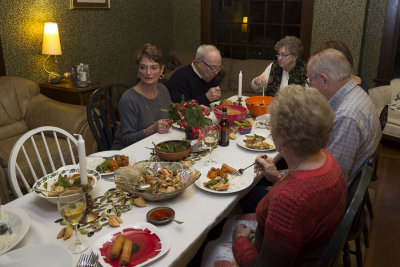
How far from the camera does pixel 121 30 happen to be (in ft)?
15.9

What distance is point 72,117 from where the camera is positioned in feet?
10.6

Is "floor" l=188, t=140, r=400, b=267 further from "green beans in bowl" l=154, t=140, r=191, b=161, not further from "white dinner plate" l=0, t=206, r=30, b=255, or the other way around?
"white dinner plate" l=0, t=206, r=30, b=255

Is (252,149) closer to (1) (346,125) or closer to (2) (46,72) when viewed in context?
(1) (346,125)

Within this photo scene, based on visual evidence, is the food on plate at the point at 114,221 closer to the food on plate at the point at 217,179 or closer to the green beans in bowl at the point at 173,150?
the food on plate at the point at 217,179

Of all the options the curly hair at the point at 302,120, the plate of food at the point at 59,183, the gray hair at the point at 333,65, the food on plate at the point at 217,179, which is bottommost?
the food on plate at the point at 217,179

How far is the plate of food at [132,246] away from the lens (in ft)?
3.68

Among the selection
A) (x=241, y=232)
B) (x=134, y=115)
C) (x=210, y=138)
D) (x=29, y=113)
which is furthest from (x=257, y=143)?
(x=29, y=113)

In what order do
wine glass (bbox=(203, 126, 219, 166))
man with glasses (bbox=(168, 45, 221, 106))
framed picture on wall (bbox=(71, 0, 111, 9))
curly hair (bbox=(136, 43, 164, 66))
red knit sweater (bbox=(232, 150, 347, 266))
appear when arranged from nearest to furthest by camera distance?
red knit sweater (bbox=(232, 150, 347, 266)) < wine glass (bbox=(203, 126, 219, 166)) < curly hair (bbox=(136, 43, 164, 66)) < man with glasses (bbox=(168, 45, 221, 106)) < framed picture on wall (bbox=(71, 0, 111, 9))

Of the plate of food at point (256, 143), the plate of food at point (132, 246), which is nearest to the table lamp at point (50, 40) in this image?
the plate of food at point (256, 143)

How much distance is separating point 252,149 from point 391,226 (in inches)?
55.5

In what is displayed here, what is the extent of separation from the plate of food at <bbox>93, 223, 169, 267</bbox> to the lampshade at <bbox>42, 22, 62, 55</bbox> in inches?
117

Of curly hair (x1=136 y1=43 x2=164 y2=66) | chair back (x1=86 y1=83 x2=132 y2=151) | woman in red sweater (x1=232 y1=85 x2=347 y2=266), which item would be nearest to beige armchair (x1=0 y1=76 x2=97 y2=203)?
chair back (x1=86 y1=83 x2=132 y2=151)

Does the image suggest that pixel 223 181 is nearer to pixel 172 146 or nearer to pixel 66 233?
pixel 172 146

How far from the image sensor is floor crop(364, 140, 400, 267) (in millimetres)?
2326
